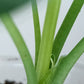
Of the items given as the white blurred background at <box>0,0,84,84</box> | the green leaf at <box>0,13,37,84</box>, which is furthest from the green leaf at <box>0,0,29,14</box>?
the white blurred background at <box>0,0,84,84</box>

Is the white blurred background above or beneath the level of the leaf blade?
beneath

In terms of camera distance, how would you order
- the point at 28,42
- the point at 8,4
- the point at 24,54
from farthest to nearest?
the point at 28,42 < the point at 24,54 < the point at 8,4

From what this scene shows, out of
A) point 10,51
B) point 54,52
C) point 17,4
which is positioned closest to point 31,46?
point 10,51

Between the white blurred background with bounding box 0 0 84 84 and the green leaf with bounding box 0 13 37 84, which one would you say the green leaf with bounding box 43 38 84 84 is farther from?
the white blurred background with bounding box 0 0 84 84

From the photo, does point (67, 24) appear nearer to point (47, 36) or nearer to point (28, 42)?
point (47, 36)

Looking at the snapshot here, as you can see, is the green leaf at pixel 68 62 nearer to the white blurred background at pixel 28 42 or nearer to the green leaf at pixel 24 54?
the green leaf at pixel 24 54

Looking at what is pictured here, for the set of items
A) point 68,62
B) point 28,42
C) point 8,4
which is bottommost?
point 28,42

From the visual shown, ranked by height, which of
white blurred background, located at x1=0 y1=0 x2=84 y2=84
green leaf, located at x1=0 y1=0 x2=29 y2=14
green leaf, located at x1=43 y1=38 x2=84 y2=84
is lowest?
white blurred background, located at x1=0 y1=0 x2=84 y2=84

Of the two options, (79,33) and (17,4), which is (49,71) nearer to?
(17,4)

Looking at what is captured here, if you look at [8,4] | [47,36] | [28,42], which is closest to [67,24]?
[47,36]
